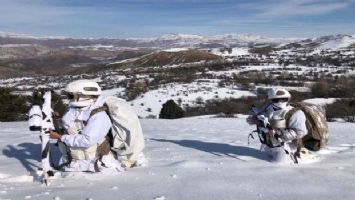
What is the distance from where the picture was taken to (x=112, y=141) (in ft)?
26.6

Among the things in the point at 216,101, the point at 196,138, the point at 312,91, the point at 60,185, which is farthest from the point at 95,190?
the point at 312,91

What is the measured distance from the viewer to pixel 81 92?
754 cm

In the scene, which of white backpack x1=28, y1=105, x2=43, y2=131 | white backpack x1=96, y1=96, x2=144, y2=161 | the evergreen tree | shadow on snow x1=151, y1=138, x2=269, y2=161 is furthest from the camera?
the evergreen tree

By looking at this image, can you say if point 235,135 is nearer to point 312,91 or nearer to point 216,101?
point 216,101

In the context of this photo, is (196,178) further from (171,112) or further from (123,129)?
(171,112)

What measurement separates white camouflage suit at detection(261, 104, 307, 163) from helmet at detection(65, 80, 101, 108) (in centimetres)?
314

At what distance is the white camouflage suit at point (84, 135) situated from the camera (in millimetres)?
7430

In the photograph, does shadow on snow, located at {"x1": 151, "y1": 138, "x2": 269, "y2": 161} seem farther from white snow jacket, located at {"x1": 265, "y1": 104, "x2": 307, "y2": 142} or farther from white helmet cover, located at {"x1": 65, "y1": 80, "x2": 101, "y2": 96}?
white helmet cover, located at {"x1": 65, "y1": 80, "x2": 101, "y2": 96}

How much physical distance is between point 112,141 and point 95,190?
155 cm

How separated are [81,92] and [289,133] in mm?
3469

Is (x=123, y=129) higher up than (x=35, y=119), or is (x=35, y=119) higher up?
(x=35, y=119)

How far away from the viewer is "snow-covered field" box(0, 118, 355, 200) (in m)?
6.37

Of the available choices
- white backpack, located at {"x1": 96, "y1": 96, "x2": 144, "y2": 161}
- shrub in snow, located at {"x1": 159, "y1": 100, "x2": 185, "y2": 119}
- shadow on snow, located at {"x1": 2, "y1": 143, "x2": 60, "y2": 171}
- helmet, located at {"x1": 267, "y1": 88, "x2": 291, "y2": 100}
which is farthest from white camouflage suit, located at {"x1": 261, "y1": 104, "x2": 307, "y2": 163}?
shrub in snow, located at {"x1": 159, "y1": 100, "x2": 185, "y2": 119}

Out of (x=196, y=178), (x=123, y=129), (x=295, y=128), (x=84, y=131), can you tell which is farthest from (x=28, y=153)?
(x=295, y=128)
